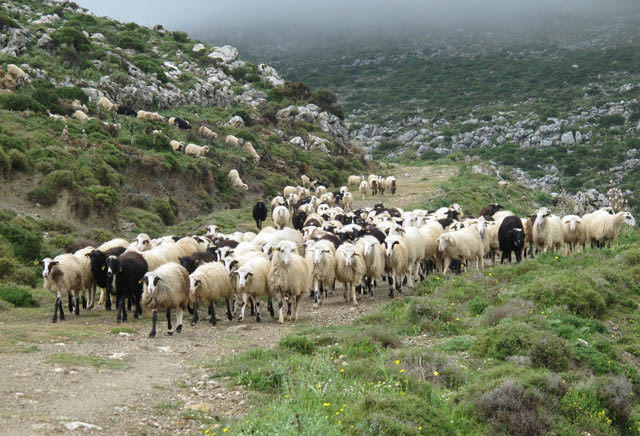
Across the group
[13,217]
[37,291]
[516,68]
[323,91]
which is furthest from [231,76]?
[516,68]

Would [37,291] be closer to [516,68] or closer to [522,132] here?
[522,132]

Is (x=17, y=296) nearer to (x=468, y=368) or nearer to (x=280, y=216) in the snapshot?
(x=468, y=368)

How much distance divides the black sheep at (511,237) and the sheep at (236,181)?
20920mm

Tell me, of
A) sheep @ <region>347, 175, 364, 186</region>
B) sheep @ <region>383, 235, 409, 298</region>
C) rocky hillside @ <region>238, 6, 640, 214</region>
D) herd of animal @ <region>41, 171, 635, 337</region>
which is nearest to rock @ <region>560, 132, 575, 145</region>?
rocky hillside @ <region>238, 6, 640, 214</region>

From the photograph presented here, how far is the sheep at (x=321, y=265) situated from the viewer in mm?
15598

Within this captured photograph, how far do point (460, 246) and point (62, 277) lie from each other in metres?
12.1

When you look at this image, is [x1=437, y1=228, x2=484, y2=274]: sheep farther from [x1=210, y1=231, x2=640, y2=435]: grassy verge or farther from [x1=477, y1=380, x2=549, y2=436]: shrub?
[x1=477, y1=380, x2=549, y2=436]: shrub

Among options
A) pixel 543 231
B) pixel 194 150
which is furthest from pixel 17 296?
pixel 194 150

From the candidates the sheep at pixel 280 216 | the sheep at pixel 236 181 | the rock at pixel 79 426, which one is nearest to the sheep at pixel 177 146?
the sheep at pixel 236 181

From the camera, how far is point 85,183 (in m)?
24.0

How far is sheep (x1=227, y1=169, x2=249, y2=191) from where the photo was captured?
3648cm

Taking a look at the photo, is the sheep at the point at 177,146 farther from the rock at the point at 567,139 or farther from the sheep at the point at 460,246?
the rock at the point at 567,139

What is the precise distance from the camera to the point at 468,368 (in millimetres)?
9227

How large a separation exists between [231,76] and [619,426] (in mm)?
65660
